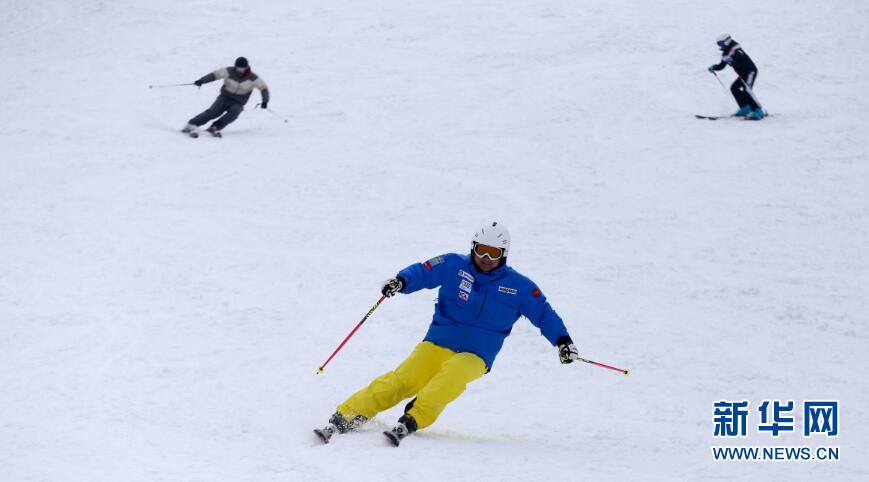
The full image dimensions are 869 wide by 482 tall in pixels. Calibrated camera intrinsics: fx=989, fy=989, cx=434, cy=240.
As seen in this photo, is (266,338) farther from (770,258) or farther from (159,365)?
(770,258)

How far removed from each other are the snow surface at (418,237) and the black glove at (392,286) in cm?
86

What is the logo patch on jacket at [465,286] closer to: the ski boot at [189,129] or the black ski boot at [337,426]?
the black ski boot at [337,426]

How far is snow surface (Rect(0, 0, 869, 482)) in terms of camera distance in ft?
18.7

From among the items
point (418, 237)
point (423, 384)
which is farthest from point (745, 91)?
point (423, 384)

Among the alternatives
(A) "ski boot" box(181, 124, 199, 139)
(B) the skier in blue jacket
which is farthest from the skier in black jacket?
(B) the skier in blue jacket

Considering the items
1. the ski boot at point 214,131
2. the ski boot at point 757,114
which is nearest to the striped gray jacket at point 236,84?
the ski boot at point 214,131

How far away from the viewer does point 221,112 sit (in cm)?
1302

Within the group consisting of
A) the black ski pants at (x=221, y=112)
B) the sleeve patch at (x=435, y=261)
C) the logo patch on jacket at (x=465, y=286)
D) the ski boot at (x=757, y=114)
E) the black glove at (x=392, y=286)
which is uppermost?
the sleeve patch at (x=435, y=261)

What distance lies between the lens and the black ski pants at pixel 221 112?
42.1 feet

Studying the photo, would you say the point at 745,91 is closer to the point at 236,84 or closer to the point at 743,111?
the point at 743,111

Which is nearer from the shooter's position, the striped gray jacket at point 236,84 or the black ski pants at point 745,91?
the striped gray jacket at point 236,84

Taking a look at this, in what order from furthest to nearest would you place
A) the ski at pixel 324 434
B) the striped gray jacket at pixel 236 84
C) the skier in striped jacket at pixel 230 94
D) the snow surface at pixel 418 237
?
the striped gray jacket at pixel 236 84 < the skier in striped jacket at pixel 230 94 < the snow surface at pixel 418 237 < the ski at pixel 324 434

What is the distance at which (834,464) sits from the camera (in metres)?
5.62

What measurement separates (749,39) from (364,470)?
47.6 ft
